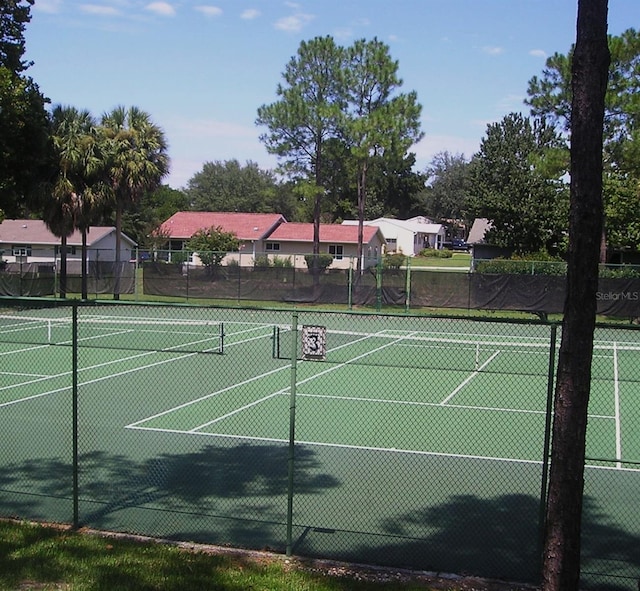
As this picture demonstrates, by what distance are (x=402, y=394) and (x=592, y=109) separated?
37.1 ft

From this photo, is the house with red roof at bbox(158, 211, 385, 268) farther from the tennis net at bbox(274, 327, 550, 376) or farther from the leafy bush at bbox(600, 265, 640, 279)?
the tennis net at bbox(274, 327, 550, 376)

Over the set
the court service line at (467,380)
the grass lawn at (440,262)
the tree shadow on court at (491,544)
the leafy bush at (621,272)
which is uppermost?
the grass lawn at (440,262)

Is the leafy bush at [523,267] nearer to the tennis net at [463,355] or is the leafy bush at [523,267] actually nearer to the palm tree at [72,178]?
the tennis net at [463,355]

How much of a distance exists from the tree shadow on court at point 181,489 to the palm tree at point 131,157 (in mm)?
27060

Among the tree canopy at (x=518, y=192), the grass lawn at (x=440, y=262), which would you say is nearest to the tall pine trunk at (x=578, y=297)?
the tree canopy at (x=518, y=192)

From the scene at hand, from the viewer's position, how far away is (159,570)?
632 cm

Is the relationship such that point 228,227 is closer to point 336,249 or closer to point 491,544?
point 336,249

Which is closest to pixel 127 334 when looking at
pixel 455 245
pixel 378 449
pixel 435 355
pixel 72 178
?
pixel 435 355

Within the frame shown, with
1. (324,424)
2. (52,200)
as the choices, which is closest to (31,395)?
(324,424)

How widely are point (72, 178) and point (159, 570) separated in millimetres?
30524

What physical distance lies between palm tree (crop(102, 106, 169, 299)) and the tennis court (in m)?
17.4

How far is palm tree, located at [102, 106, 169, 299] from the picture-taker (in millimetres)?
36406

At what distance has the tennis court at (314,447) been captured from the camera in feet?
25.7

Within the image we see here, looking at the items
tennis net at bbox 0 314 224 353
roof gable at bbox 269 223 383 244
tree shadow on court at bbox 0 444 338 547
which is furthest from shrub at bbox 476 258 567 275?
tree shadow on court at bbox 0 444 338 547
